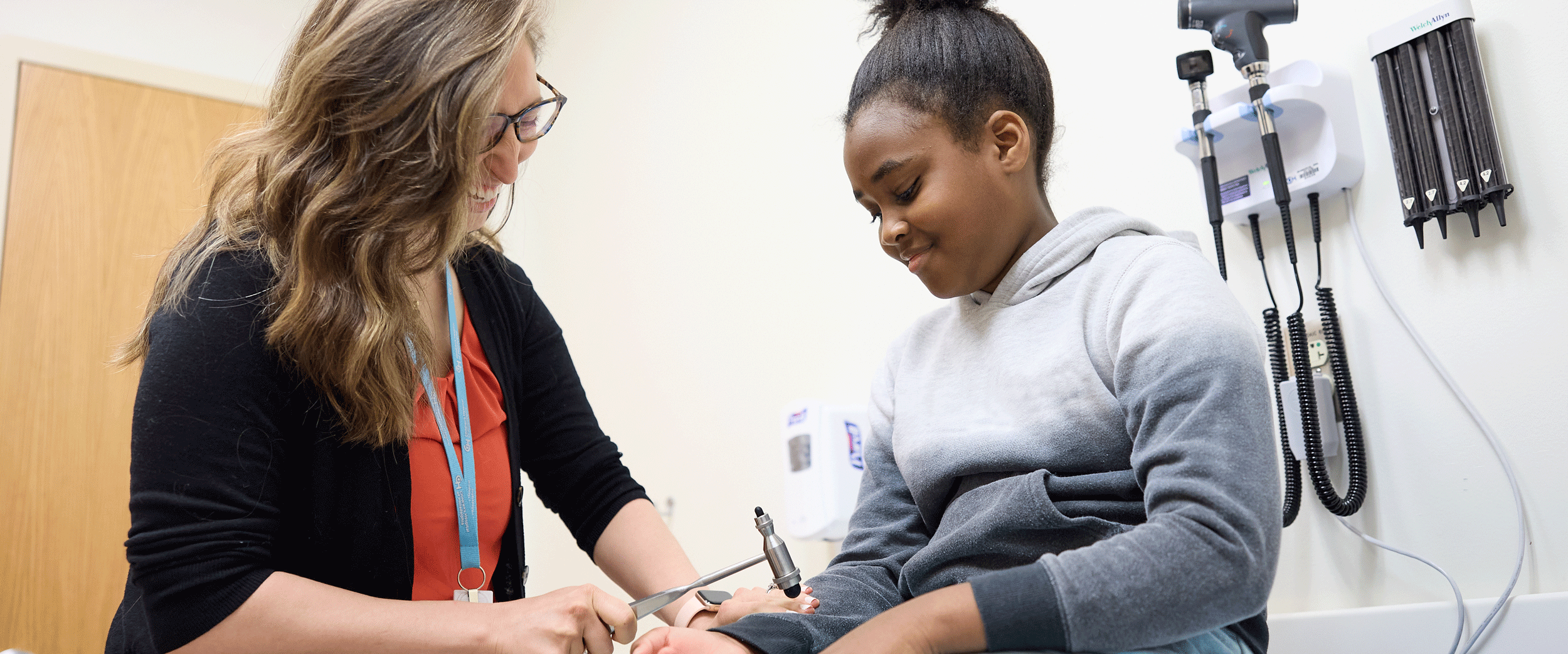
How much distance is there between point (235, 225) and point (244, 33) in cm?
225

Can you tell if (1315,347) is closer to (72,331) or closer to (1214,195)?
(1214,195)

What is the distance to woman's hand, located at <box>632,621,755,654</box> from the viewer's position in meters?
0.85

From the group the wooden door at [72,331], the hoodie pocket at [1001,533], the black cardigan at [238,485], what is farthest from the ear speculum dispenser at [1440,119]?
the wooden door at [72,331]

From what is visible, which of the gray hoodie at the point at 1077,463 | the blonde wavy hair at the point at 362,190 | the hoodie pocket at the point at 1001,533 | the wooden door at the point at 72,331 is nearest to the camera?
the gray hoodie at the point at 1077,463

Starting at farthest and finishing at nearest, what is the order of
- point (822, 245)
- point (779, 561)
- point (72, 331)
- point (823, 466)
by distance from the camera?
point (72, 331), point (822, 245), point (823, 466), point (779, 561)

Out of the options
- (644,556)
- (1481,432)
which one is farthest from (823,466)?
(1481,432)

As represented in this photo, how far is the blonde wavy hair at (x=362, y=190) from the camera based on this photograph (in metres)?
1.04

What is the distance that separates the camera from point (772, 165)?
7.19 feet

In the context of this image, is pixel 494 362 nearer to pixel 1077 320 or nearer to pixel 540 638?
pixel 540 638

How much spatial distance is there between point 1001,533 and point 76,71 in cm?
282

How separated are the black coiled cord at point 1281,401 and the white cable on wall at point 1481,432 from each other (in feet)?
0.22

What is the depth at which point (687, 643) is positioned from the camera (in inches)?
33.6

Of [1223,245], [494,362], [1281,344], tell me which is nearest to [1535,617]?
[1281,344]

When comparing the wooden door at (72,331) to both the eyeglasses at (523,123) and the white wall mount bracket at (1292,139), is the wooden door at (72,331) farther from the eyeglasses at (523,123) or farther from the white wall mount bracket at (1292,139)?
the white wall mount bracket at (1292,139)
